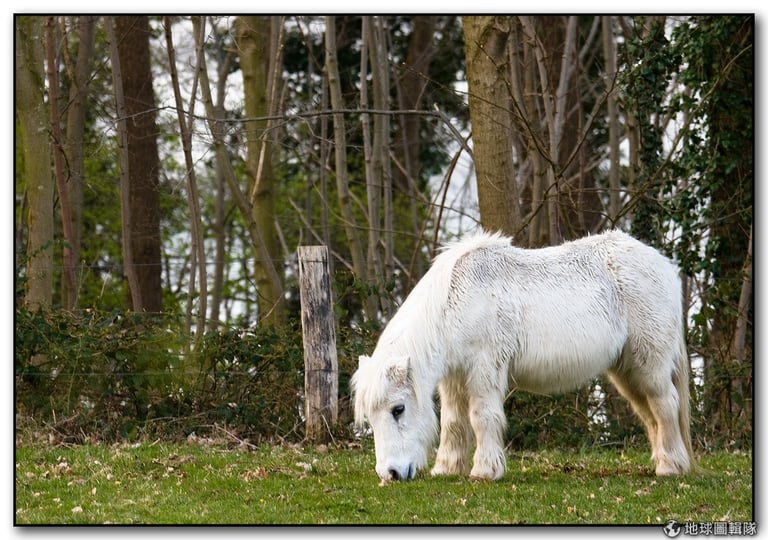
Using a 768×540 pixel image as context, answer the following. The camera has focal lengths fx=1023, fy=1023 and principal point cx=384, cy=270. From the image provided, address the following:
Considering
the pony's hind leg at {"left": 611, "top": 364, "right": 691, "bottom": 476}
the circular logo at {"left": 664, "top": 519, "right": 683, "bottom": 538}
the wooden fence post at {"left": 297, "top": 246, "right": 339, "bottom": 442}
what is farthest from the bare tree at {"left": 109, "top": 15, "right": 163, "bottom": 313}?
the circular logo at {"left": 664, "top": 519, "right": 683, "bottom": 538}

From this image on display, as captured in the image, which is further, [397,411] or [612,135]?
[612,135]

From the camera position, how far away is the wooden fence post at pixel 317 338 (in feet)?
30.9

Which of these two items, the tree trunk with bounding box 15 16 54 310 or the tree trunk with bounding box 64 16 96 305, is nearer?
the tree trunk with bounding box 15 16 54 310

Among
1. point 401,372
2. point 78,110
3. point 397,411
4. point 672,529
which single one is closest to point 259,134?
point 78,110

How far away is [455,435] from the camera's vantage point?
7723 mm

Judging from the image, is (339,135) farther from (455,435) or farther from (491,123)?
(455,435)

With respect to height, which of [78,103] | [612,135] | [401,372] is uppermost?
[78,103]

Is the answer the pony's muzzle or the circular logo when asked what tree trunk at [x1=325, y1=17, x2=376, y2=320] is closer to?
the pony's muzzle

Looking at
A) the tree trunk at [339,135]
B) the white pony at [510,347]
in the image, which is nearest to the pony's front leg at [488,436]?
the white pony at [510,347]

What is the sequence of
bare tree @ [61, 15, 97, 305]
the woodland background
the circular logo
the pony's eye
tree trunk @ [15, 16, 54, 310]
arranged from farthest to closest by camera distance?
1. bare tree @ [61, 15, 97, 305]
2. tree trunk @ [15, 16, 54, 310]
3. the woodland background
4. the pony's eye
5. the circular logo

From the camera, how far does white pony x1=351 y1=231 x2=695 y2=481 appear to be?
23.7 ft

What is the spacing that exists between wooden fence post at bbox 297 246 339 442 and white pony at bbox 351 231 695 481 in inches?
70.3

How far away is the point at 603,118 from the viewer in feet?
69.5

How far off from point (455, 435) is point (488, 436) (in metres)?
0.43
